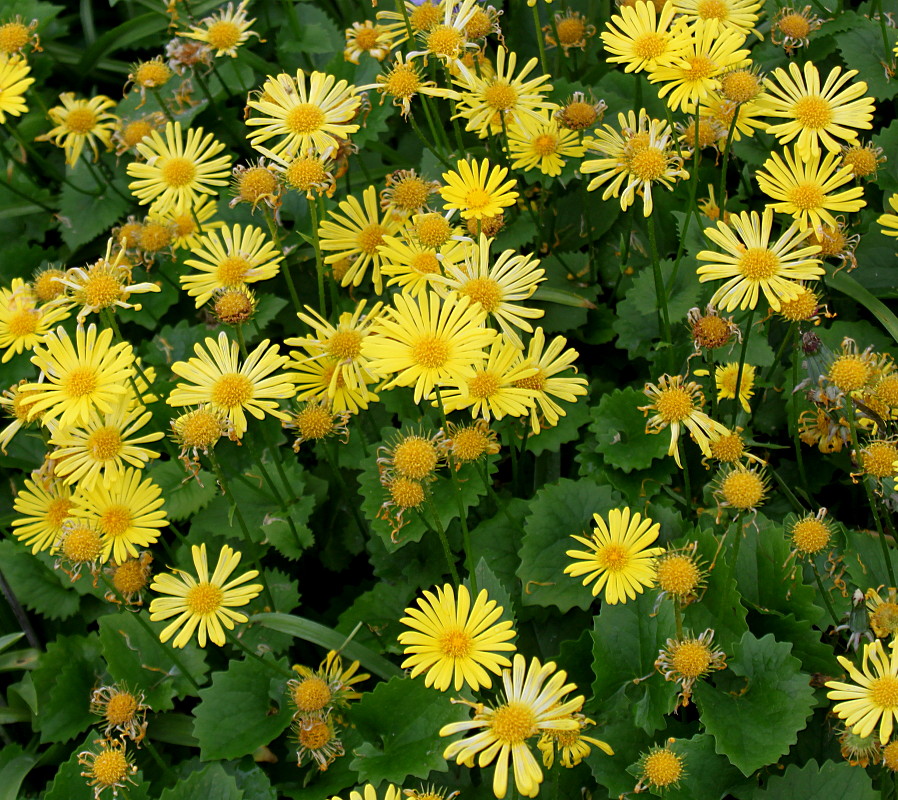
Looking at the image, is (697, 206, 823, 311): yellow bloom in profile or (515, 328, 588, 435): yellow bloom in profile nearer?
(697, 206, 823, 311): yellow bloom in profile

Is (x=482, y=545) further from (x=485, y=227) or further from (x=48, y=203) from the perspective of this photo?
(x=48, y=203)

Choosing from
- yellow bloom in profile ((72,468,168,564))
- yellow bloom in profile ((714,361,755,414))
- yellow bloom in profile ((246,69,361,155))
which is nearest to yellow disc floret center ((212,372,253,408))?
yellow bloom in profile ((72,468,168,564))

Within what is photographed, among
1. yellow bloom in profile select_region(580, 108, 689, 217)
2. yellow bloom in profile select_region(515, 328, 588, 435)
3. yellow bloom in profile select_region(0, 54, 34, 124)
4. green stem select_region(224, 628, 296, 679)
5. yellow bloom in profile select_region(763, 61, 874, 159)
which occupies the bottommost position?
green stem select_region(224, 628, 296, 679)

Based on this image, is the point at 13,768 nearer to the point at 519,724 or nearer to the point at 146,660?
the point at 146,660

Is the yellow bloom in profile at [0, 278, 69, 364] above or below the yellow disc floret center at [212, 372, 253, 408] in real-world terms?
above

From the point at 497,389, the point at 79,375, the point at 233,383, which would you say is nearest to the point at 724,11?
the point at 497,389

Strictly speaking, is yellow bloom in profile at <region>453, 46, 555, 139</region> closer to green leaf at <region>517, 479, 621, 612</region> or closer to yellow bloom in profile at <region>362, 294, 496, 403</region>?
yellow bloom in profile at <region>362, 294, 496, 403</region>
